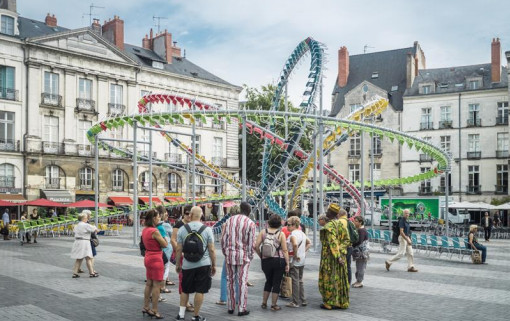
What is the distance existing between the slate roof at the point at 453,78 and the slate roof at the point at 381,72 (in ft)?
6.05

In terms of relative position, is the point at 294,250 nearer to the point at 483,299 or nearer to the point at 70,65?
the point at 483,299

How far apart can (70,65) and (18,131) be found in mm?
7050

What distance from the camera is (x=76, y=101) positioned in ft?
155

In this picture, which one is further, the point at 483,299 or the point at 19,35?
the point at 19,35

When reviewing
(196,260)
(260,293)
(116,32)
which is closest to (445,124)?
(116,32)

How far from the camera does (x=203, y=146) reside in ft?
184

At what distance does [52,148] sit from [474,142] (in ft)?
128

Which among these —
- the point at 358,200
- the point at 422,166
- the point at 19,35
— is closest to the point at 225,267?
the point at 358,200

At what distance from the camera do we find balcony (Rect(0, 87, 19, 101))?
4278 centimetres

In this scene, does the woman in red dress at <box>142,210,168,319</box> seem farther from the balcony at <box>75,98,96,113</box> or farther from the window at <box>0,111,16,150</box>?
the balcony at <box>75,98,96,113</box>

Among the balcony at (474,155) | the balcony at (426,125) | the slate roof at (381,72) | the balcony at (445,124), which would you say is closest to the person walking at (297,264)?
the balcony at (474,155)

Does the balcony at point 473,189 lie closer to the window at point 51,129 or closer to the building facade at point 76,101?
the building facade at point 76,101

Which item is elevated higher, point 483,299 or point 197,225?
point 197,225

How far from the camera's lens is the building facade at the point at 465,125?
5456 cm
